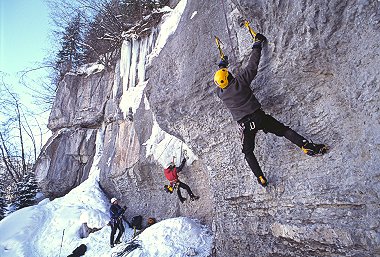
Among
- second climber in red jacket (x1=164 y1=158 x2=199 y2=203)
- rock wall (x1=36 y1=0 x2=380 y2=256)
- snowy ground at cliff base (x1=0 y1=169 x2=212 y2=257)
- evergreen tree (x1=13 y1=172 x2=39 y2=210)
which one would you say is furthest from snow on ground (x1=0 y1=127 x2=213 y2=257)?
evergreen tree (x1=13 y1=172 x2=39 y2=210)

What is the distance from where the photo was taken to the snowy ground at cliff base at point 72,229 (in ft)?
19.6

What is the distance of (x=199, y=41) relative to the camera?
16.8 feet

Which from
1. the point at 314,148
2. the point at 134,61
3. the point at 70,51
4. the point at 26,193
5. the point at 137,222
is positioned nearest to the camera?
the point at 314,148

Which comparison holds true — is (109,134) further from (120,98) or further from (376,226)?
(376,226)

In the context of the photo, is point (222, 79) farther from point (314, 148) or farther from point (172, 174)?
point (172, 174)

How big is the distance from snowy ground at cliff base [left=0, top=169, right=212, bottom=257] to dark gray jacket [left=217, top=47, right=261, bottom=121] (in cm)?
360

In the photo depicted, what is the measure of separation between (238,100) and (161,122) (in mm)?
2817

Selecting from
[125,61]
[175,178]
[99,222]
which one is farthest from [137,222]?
[125,61]

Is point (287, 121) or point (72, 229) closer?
point (287, 121)

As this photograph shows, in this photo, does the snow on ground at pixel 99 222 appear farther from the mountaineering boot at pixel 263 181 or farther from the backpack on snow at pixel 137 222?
the mountaineering boot at pixel 263 181

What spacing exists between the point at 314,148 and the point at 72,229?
9146 millimetres

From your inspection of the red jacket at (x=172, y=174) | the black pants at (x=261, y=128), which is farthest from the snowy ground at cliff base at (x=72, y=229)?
the black pants at (x=261, y=128)

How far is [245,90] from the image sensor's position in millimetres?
3512

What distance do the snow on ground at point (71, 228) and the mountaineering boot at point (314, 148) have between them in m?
3.62
